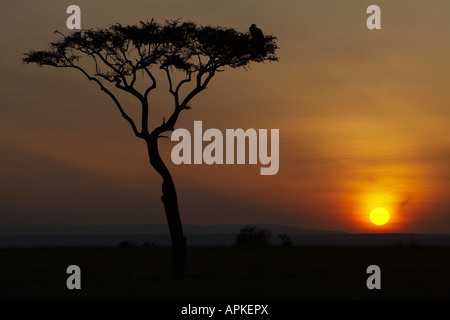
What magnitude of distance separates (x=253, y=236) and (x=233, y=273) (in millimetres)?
27894

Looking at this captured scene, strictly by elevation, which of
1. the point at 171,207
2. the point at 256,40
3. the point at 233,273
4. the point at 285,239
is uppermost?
the point at 256,40

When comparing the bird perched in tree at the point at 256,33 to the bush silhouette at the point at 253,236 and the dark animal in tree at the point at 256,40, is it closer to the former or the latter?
the dark animal in tree at the point at 256,40

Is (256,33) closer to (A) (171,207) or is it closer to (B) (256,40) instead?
(B) (256,40)

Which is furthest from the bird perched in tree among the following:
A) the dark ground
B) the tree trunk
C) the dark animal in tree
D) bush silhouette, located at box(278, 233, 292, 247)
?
bush silhouette, located at box(278, 233, 292, 247)

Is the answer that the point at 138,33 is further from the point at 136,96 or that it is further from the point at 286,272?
the point at 286,272

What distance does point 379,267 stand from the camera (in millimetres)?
33844

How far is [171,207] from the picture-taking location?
3042 centimetres

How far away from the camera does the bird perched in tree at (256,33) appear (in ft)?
108

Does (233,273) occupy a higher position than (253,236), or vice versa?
(253,236)

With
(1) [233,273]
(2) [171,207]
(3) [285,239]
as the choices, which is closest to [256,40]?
(2) [171,207]

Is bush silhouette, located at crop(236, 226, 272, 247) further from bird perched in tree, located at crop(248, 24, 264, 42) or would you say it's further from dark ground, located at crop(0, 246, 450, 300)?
bird perched in tree, located at crop(248, 24, 264, 42)

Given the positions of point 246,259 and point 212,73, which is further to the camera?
point 246,259

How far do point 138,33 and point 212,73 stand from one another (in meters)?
3.41
